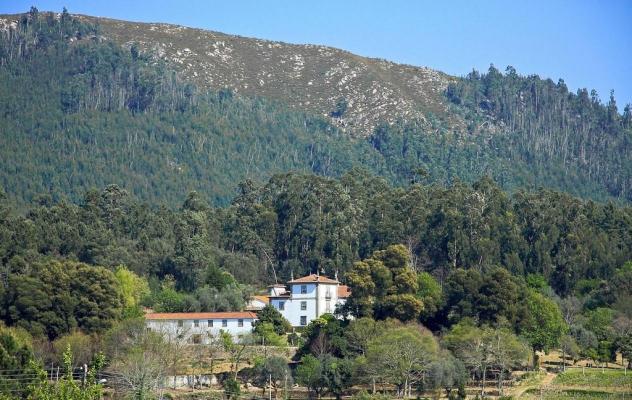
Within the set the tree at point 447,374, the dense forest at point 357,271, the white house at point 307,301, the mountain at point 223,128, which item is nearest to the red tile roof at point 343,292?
the white house at point 307,301

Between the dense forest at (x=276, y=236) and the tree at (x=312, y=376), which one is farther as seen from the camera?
the dense forest at (x=276, y=236)

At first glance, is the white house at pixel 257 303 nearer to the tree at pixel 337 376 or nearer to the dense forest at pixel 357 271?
the dense forest at pixel 357 271

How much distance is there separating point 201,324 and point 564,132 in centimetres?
11678

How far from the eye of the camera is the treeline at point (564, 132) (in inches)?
6890

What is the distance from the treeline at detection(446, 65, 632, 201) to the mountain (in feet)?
0.87

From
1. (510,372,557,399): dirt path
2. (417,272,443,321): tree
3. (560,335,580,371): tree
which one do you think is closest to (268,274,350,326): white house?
(417,272,443,321): tree

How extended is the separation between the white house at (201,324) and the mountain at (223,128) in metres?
58.2

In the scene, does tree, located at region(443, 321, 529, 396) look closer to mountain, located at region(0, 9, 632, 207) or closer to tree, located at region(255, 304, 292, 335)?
tree, located at region(255, 304, 292, 335)

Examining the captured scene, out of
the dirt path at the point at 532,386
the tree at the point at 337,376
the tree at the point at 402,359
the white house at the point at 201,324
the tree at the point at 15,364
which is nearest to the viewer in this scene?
the tree at the point at 15,364

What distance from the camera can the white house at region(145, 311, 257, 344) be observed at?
Result: 7800cm

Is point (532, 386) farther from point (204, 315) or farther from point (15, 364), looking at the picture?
point (15, 364)

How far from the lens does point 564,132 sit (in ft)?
618

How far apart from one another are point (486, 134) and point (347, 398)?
123m

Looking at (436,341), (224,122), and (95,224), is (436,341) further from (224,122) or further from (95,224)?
(224,122)
